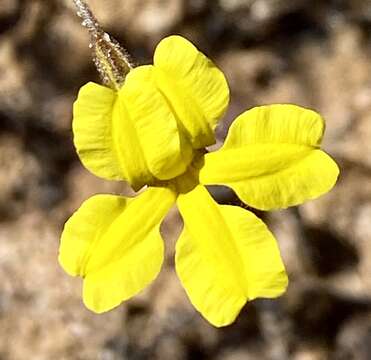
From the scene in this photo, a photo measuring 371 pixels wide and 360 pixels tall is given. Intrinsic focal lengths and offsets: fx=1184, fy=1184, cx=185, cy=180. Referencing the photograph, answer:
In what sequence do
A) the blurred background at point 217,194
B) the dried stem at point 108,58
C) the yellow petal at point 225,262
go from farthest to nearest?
1. the blurred background at point 217,194
2. the dried stem at point 108,58
3. the yellow petal at point 225,262

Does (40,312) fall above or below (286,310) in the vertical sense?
above

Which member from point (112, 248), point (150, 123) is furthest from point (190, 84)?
point (112, 248)

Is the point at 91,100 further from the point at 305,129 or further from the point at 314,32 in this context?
the point at 314,32

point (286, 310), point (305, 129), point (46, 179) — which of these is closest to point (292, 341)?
point (286, 310)

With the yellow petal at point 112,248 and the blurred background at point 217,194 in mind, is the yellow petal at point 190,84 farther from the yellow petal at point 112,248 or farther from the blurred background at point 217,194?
the blurred background at point 217,194

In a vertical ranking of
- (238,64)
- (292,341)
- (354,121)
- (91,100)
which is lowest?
(292,341)

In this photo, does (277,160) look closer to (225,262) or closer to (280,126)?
(280,126)

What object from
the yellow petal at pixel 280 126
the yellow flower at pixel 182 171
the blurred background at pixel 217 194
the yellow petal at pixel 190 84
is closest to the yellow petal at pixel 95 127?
the yellow flower at pixel 182 171
